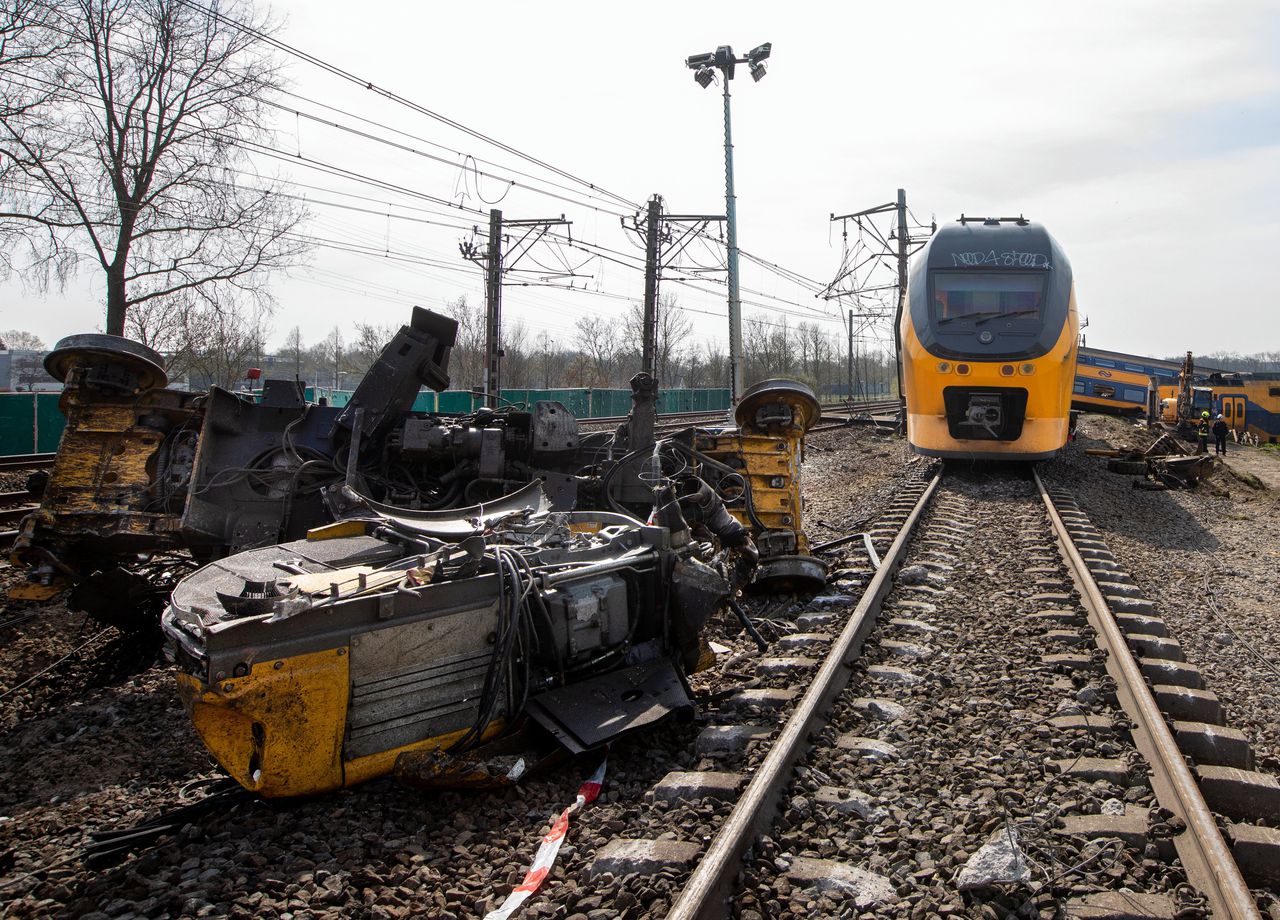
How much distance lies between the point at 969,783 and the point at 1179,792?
0.75 metres

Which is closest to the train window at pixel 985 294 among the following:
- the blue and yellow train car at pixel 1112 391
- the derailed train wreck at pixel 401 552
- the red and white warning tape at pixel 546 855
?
the derailed train wreck at pixel 401 552

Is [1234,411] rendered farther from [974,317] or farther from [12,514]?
[12,514]

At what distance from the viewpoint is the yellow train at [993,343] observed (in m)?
12.3

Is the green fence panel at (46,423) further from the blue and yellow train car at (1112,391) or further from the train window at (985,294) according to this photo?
the blue and yellow train car at (1112,391)

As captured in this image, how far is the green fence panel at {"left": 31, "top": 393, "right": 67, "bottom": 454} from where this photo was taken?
18625 millimetres

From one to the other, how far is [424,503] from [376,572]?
294 cm

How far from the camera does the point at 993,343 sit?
12359 millimetres

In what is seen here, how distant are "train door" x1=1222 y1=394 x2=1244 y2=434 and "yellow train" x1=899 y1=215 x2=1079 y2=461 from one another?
1188 inches

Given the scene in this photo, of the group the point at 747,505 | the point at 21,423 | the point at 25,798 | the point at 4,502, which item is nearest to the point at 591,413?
the point at 21,423

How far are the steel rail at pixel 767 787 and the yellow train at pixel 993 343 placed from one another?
7551 mm

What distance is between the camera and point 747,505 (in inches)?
309

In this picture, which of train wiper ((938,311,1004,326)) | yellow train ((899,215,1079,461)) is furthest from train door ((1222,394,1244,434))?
train wiper ((938,311,1004,326))

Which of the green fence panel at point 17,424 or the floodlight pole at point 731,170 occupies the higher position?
the floodlight pole at point 731,170

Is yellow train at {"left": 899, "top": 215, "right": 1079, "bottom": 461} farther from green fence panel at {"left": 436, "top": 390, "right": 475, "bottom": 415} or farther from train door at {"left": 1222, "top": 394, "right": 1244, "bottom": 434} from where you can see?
train door at {"left": 1222, "top": 394, "right": 1244, "bottom": 434}
